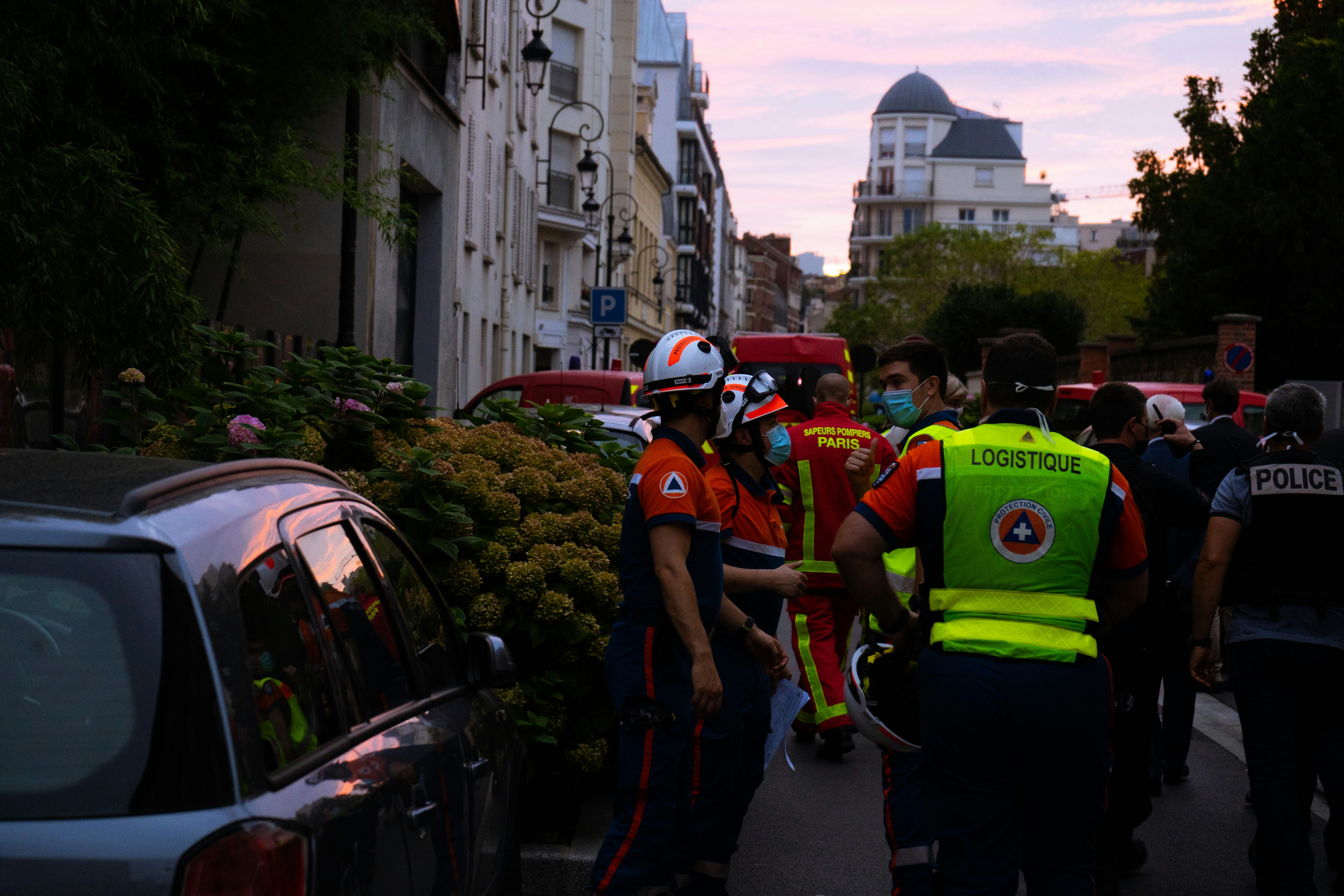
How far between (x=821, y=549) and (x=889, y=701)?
136 inches

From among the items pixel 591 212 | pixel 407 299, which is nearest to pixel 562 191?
pixel 591 212

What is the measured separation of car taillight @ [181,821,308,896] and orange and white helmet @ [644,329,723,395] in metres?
2.41

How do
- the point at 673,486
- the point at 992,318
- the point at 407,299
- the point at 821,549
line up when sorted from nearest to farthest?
the point at 673,486
the point at 821,549
the point at 407,299
the point at 992,318

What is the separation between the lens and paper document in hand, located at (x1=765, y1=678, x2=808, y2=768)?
200 inches

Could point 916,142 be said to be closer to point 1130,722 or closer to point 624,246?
point 624,246

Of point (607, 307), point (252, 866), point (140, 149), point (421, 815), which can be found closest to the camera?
point (252, 866)

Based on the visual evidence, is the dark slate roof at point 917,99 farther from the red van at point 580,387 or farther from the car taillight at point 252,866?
the car taillight at point 252,866

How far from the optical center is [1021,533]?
363 cm

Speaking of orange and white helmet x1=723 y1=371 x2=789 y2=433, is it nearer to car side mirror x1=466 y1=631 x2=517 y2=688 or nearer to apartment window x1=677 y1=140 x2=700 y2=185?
car side mirror x1=466 y1=631 x2=517 y2=688

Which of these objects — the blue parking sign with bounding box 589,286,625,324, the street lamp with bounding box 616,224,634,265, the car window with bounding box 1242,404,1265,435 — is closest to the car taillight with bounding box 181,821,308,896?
the car window with bounding box 1242,404,1265,435

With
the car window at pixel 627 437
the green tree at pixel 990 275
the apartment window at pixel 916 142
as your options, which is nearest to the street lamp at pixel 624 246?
the green tree at pixel 990 275

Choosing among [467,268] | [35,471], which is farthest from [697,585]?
[467,268]

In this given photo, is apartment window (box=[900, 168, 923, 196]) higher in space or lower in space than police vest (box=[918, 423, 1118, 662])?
higher

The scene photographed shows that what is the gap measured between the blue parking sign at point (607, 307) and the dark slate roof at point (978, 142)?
118 meters
